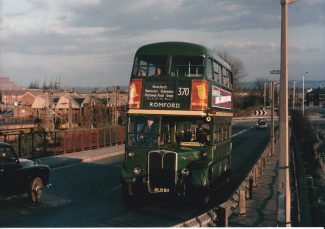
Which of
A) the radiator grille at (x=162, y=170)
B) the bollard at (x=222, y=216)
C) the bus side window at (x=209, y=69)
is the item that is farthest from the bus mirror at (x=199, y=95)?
the bollard at (x=222, y=216)

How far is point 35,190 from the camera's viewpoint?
13.6 meters

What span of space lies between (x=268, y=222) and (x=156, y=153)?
3.30 metres

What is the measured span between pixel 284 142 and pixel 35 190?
6.90m

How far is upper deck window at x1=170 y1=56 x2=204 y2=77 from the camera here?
13.8 meters

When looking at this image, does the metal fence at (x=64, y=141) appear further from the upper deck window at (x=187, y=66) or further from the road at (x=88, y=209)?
the upper deck window at (x=187, y=66)

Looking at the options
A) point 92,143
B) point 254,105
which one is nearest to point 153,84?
point 92,143

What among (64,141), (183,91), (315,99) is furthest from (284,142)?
(315,99)

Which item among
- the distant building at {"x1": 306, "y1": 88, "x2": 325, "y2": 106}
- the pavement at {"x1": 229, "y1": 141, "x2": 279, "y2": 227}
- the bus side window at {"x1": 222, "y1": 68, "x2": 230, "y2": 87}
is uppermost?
the distant building at {"x1": 306, "y1": 88, "x2": 325, "y2": 106}

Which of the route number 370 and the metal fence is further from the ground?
the route number 370

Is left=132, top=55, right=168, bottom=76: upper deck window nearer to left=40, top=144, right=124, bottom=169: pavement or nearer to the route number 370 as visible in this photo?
the route number 370

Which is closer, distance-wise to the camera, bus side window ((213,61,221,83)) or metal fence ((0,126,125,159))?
bus side window ((213,61,221,83))

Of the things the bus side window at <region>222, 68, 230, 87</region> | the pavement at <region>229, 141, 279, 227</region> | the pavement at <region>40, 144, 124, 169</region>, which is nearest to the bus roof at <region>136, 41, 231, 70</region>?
the bus side window at <region>222, 68, 230, 87</region>

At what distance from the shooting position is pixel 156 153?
43.0 ft

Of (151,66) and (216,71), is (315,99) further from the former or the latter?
(151,66)
